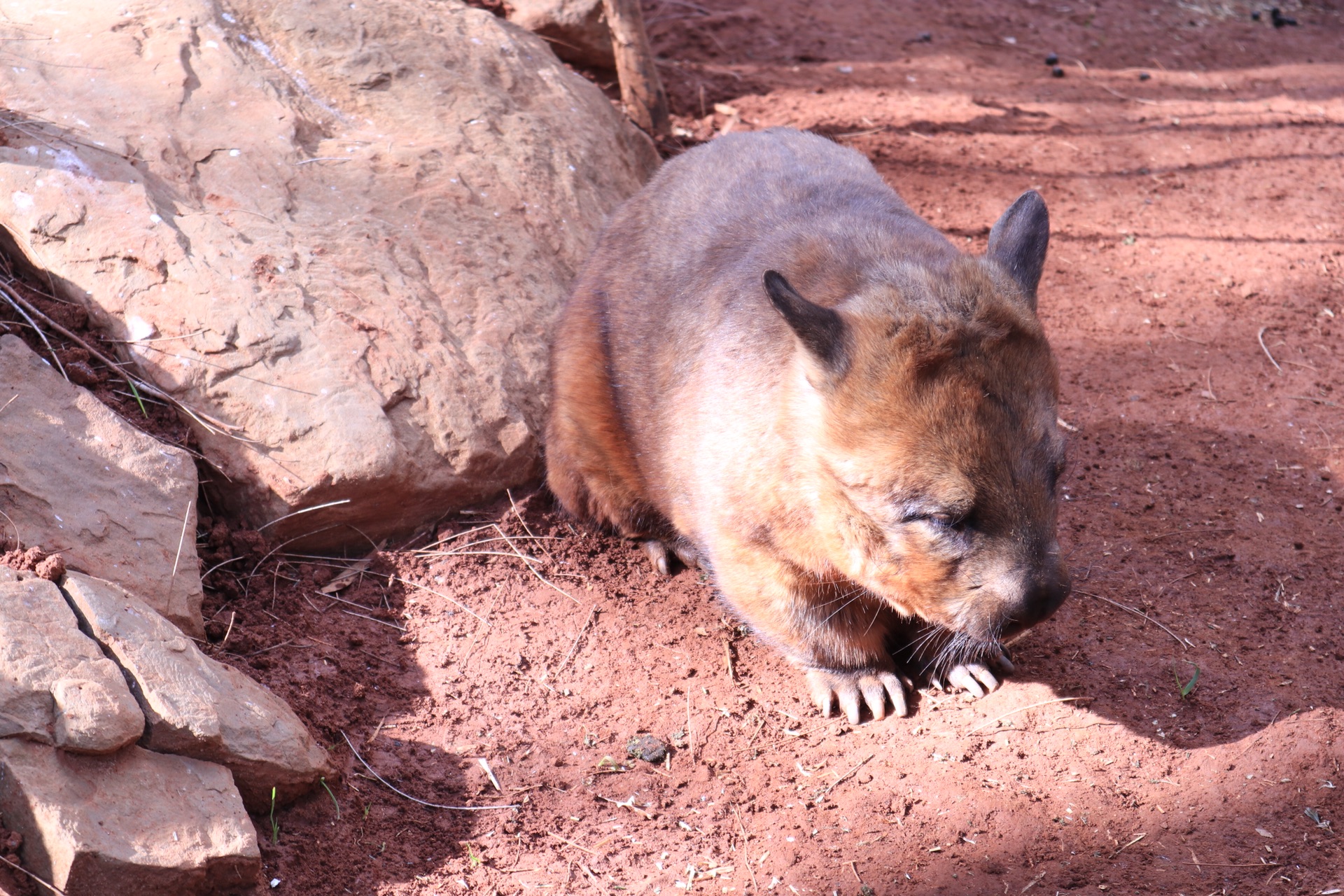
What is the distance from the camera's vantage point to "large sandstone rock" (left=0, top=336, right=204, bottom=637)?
3.30 metres

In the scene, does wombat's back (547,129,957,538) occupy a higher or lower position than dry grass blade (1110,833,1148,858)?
higher

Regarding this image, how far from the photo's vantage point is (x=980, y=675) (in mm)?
3592

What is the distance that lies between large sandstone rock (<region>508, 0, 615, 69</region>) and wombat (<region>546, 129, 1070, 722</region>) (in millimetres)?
2490

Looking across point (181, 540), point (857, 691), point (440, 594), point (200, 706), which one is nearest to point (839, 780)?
point (857, 691)

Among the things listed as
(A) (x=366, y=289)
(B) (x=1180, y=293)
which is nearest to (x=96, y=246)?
(A) (x=366, y=289)

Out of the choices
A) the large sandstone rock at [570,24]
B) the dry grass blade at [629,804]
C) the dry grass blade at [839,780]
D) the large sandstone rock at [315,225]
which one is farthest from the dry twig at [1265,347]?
the large sandstone rock at [570,24]

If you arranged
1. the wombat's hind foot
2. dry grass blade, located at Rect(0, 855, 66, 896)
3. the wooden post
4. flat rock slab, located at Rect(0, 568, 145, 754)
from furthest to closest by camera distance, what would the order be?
the wooden post
the wombat's hind foot
flat rock slab, located at Rect(0, 568, 145, 754)
dry grass blade, located at Rect(0, 855, 66, 896)

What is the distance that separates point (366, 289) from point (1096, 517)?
9.51 ft

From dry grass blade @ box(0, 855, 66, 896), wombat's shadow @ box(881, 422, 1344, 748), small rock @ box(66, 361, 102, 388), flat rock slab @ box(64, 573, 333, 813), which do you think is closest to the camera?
dry grass blade @ box(0, 855, 66, 896)

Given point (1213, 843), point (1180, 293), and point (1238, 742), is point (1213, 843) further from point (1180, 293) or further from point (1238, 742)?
point (1180, 293)

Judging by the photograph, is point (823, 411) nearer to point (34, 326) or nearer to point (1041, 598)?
point (1041, 598)

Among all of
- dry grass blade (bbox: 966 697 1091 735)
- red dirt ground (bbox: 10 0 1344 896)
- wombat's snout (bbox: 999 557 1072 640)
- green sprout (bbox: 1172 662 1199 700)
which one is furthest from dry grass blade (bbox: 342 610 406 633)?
green sprout (bbox: 1172 662 1199 700)

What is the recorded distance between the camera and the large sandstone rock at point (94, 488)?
330cm

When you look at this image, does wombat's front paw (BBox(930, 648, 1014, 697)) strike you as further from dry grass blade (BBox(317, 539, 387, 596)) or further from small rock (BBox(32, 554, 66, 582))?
small rock (BBox(32, 554, 66, 582))
